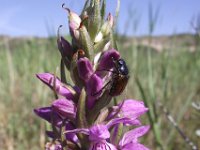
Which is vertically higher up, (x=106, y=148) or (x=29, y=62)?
(x=106, y=148)

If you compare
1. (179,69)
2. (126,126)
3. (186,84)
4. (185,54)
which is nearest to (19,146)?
(126,126)

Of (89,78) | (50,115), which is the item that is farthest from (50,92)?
(89,78)

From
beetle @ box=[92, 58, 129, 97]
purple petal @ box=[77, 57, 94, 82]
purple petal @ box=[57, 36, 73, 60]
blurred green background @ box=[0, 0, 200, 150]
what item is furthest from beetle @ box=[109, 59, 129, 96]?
blurred green background @ box=[0, 0, 200, 150]

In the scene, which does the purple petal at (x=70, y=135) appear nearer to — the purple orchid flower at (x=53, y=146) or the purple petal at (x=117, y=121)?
the purple orchid flower at (x=53, y=146)

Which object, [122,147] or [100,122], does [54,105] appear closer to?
[100,122]

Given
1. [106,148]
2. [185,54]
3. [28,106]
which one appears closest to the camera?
[106,148]

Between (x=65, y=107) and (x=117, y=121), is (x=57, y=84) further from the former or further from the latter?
(x=117, y=121)

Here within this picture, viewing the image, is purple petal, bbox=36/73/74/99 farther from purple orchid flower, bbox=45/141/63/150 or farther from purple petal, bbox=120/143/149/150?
purple petal, bbox=120/143/149/150
